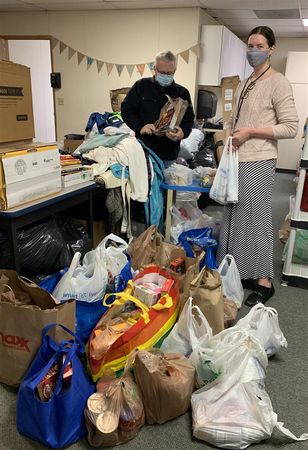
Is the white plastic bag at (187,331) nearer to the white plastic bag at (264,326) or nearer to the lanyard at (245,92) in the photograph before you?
the white plastic bag at (264,326)

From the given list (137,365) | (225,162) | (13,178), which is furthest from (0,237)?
(225,162)

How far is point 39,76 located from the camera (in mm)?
6562

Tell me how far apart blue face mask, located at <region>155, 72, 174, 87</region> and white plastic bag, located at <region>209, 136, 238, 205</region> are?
0.71 m

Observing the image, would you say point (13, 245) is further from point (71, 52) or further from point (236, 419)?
point (71, 52)

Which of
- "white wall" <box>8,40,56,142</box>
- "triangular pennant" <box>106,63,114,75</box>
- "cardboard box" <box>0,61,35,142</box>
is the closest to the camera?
"cardboard box" <box>0,61,35,142</box>

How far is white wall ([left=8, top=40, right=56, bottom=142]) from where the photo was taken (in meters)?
6.25

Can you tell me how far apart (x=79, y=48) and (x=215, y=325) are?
15.5 feet

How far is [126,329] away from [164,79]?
5.99 ft

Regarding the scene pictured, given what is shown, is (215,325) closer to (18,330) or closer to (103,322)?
(103,322)

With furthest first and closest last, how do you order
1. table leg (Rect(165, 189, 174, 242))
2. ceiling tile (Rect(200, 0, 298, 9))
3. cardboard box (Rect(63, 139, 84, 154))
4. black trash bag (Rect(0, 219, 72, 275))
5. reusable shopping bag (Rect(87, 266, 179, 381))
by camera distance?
cardboard box (Rect(63, 139, 84, 154)) → ceiling tile (Rect(200, 0, 298, 9)) → table leg (Rect(165, 189, 174, 242)) → black trash bag (Rect(0, 219, 72, 275)) → reusable shopping bag (Rect(87, 266, 179, 381))

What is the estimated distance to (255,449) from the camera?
4.65 ft

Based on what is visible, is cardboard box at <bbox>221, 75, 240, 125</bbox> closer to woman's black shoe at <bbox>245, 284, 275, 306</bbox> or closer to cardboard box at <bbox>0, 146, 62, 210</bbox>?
woman's black shoe at <bbox>245, 284, 275, 306</bbox>

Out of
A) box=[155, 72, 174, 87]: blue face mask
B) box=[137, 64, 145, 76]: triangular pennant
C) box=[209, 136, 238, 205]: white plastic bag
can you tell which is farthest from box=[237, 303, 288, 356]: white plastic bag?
box=[137, 64, 145, 76]: triangular pennant

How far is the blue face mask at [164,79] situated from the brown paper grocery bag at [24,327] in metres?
1.76
